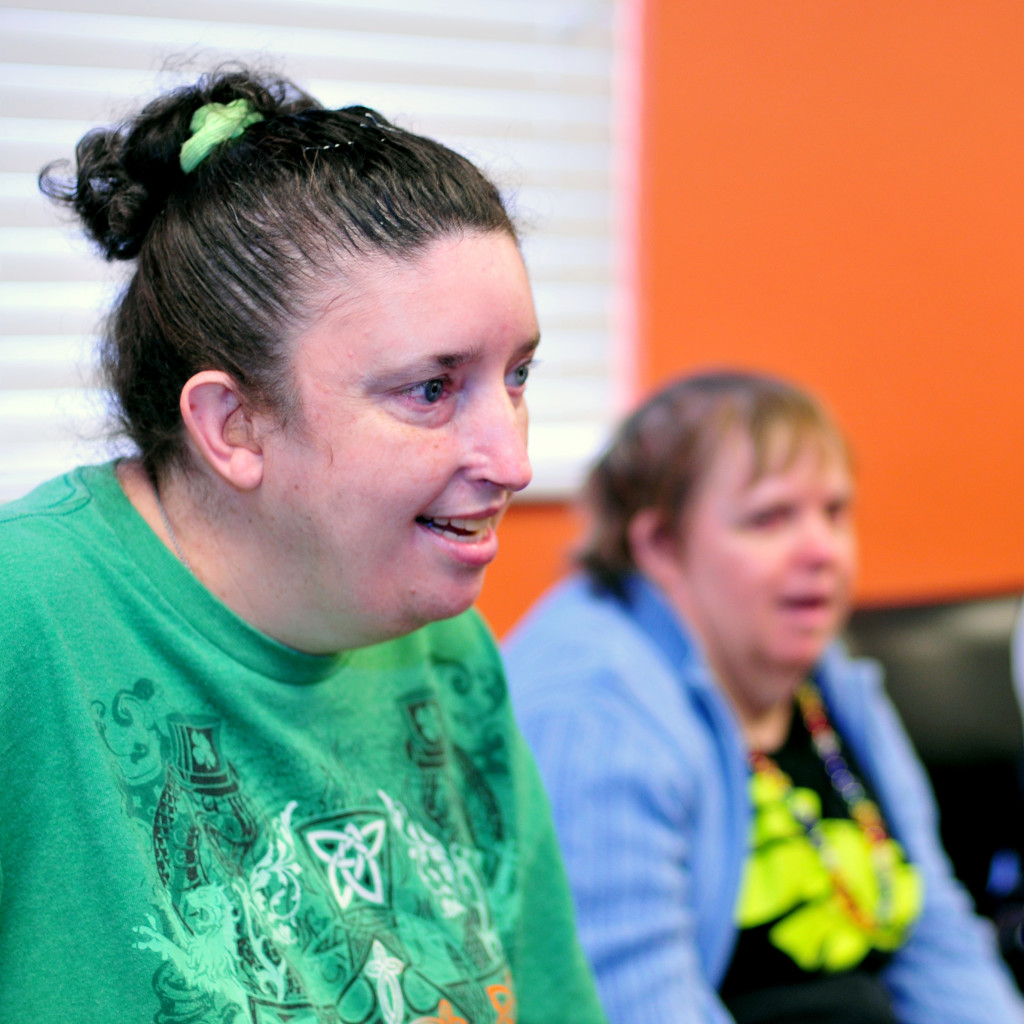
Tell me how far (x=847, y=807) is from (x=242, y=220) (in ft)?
4.16

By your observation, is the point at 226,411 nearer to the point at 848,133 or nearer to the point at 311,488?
the point at 311,488

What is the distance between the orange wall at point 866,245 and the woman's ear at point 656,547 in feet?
1.46

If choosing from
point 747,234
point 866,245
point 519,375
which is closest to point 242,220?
point 519,375

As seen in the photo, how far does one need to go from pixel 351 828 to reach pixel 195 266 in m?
0.44

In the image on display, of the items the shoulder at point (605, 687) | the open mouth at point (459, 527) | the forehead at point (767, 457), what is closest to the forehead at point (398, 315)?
the open mouth at point (459, 527)

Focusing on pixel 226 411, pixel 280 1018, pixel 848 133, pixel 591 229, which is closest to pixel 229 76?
pixel 226 411

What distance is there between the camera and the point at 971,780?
217 cm

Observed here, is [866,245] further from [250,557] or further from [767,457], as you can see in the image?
[250,557]

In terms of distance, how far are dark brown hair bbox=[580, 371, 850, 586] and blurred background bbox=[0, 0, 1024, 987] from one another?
0.90 ft

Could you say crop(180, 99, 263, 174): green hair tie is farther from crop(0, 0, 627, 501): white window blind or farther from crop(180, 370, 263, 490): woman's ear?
crop(0, 0, 627, 501): white window blind

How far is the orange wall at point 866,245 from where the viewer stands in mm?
2227

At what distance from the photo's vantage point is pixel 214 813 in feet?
2.61

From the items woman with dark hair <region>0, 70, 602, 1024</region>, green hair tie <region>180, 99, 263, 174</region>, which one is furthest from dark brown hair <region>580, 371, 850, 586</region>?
green hair tie <region>180, 99, 263, 174</region>

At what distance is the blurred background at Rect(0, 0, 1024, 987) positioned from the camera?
1.85 metres
